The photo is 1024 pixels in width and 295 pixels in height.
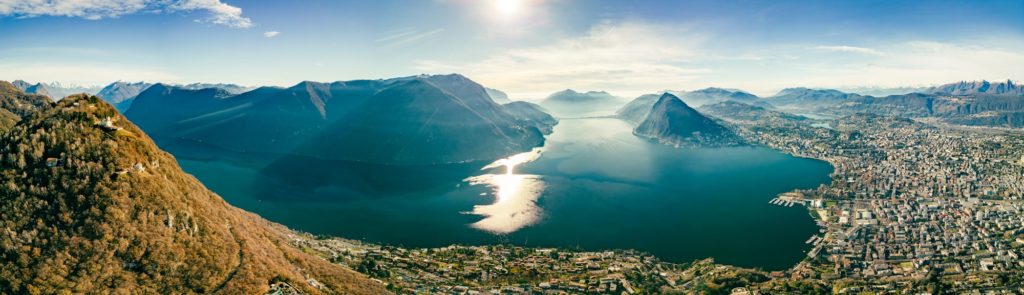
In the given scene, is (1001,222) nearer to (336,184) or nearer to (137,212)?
(137,212)

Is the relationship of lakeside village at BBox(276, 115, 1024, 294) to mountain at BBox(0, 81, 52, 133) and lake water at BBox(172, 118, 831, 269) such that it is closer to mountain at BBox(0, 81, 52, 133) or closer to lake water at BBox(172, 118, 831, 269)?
lake water at BBox(172, 118, 831, 269)

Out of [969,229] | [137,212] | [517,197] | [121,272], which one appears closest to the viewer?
[121,272]

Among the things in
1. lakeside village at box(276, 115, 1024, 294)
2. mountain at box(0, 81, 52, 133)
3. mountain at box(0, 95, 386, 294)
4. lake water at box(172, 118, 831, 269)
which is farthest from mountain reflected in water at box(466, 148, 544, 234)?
mountain at box(0, 81, 52, 133)

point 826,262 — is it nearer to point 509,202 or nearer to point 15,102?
point 509,202

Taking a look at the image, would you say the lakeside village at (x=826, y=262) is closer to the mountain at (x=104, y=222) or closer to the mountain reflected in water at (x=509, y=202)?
the mountain reflected in water at (x=509, y=202)

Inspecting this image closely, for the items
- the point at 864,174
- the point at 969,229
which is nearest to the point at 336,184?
the point at 969,229
